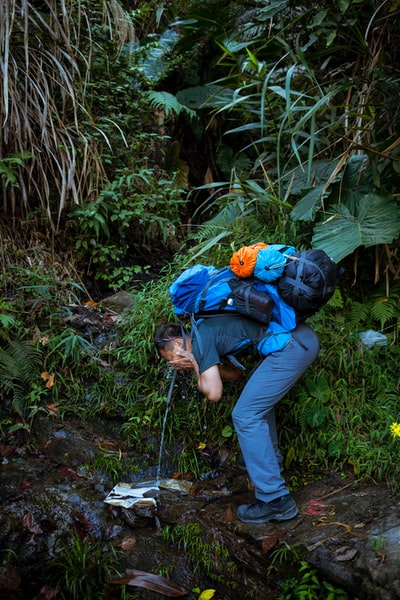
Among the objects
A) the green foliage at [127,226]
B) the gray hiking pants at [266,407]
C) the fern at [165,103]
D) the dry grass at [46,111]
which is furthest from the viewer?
the fern at [165,103]

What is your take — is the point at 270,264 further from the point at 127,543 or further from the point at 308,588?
the point at 127,543

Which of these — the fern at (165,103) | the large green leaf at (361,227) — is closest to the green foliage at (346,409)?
the large green leaf at (361,227)

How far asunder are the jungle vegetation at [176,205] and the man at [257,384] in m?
0.61

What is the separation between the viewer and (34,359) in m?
4.47

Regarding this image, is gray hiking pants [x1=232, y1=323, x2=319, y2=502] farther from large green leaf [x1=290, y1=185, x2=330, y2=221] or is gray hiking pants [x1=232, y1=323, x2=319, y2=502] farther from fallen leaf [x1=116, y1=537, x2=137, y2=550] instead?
large green leaf [x1=290, y1=185, x2=330, y2=221]

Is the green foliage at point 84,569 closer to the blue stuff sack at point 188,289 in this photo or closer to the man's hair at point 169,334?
the man's hair at point 169,334

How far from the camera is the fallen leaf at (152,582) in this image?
304 cm

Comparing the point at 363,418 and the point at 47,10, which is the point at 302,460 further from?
the point at 47,10

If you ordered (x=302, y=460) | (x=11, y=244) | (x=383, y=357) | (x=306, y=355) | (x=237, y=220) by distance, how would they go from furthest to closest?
(x=11, y=244)
(x=237, y=220)
(x=383, y=357)
(x=302, y=460)
(x=306, y=355)

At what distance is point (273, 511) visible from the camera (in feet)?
10.9

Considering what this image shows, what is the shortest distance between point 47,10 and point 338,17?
129 inches

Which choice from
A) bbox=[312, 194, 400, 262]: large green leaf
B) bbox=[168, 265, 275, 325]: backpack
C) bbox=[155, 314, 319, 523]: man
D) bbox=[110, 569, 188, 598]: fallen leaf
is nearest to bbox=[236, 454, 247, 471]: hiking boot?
bbox=[155, 314, 319, 523]: man

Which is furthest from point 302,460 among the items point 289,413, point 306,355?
point 306,355

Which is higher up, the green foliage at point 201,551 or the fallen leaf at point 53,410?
the fallen leaf at point 53,410
